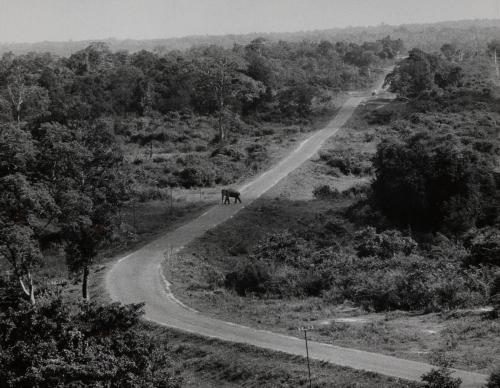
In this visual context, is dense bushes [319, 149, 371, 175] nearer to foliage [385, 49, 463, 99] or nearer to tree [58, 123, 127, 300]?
foliage [385, 49, 463, 99]

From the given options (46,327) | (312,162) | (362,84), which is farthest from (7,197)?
(362,84)

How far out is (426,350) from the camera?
70.0 feet

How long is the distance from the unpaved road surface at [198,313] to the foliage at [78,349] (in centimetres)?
578

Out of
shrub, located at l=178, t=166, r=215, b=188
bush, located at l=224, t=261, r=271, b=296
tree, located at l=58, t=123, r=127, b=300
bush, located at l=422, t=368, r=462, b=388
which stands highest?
tree, located at l=58, t=123, r=127, b=300

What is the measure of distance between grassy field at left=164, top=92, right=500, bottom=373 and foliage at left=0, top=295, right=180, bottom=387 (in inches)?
302

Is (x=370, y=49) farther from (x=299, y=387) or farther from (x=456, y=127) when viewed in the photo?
(x=299, y=387)

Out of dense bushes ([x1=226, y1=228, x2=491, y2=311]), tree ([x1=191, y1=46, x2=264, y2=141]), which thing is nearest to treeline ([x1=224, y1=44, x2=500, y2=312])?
dense bushes ([x1=226, y1=228, x2=491, y2=311])

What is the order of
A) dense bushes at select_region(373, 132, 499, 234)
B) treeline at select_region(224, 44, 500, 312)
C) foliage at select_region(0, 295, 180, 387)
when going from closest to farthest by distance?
foliage at select_region(0, 295, 180, 387), treeline at select_region(224, 44, 500, 312), dense bushes at select_region(373, 132, 499, 234)

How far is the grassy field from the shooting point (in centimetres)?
2172

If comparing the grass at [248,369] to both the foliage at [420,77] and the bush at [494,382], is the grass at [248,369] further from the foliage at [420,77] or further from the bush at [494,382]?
the foliage at [420,77]

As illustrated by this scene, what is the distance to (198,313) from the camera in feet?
88.4

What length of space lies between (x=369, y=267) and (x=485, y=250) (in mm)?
5989

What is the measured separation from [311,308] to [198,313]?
4.96 meters

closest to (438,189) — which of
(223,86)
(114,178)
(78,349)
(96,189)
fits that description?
(114,178)
